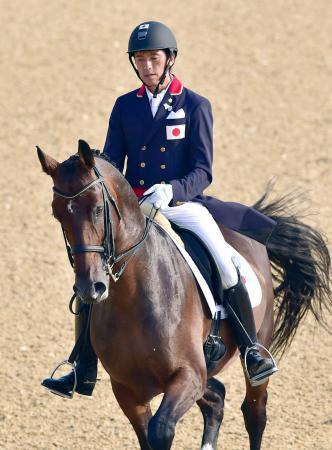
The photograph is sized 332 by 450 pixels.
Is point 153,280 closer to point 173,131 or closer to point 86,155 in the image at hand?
point 86,155

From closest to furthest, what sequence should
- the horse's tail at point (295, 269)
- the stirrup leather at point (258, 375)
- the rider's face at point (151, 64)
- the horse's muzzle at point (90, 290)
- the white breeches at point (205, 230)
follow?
the horse's muzzle at point (90, 290)
the rider's face at point (151, 64)
the white breeches at point (205, 230)
the stirrup leather at point (258, 375)
the horse's tail at point (295, 269)

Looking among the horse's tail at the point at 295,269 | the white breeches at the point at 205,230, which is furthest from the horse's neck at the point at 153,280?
the horse's tail at the point at 295,269

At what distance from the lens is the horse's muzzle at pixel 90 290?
17.7 feet

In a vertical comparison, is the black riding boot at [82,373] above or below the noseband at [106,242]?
below

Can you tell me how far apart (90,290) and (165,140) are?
1.72m

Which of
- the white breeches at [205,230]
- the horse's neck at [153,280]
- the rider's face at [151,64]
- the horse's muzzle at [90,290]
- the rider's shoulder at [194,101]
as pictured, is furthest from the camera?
the rider's shoulder at [194,101]

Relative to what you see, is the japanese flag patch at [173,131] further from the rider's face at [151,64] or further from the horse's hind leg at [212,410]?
the horse's hind leg at [212,410]

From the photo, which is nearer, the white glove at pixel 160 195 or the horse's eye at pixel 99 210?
the horse's eye at pixel 99 210

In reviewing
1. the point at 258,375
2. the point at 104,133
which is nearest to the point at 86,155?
the point at 258,375

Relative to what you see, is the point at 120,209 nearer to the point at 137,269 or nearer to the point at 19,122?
the point at 137,269

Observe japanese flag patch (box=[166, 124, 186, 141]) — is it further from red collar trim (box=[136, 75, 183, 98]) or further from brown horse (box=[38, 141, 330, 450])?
brown horse (box=[38, 141, 330, 450])

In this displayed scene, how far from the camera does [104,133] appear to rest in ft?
52.4

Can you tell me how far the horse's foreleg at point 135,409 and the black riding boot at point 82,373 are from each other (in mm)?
468

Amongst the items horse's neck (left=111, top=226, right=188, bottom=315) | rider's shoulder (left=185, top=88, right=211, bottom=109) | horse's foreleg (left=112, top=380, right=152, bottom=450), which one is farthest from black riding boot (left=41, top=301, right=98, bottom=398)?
rider's shoulder (left=185, top=88, right=211, bottom=109)
